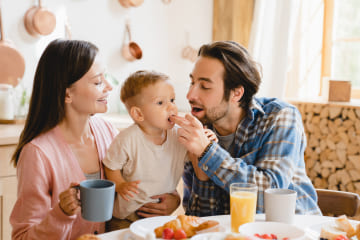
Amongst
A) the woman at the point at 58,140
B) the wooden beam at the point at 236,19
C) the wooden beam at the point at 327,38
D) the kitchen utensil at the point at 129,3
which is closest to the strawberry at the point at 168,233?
the woman at the point at 58,140

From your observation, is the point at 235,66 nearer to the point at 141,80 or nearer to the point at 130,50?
the point at 141,80

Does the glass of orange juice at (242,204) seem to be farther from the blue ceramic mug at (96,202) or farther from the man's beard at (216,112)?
the man's beard at (216,112)

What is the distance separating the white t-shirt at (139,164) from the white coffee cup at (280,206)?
546 mm

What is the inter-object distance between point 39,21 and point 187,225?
2.16m

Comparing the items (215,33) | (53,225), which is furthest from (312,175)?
(53,225)

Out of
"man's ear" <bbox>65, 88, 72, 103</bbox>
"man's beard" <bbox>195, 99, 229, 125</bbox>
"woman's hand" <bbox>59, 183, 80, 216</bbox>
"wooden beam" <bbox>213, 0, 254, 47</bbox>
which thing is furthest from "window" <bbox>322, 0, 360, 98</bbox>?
"woman's hand" <bbox>59, 183, 80, 216</bbox>

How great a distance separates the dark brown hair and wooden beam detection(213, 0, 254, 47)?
6.69 feet

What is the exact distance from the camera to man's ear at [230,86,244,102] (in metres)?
1.82

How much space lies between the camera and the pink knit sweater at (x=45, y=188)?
135cm

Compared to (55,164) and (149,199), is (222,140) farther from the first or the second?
(55,164)

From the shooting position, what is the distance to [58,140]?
1.58 m

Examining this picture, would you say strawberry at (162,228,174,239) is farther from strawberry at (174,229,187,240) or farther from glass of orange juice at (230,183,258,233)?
glass of orange juice at (230,183,258,233)

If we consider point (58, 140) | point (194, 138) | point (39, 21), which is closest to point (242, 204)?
point (194, 138)

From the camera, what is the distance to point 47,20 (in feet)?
9.41
